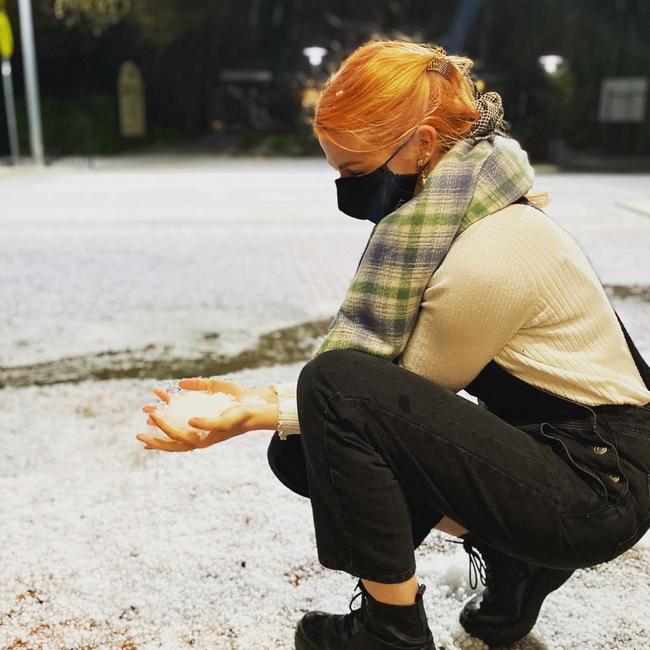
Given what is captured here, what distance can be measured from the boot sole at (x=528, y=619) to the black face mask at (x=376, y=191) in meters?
0.82

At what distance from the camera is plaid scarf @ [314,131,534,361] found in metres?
1.39

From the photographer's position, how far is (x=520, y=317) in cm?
138

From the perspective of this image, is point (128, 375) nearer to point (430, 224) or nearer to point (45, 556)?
point (45, 556)

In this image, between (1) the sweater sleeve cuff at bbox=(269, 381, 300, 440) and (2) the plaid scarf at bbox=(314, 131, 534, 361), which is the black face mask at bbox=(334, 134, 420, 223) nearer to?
(2) the plaid scarf at bbox=(314, 131, 534, 361)

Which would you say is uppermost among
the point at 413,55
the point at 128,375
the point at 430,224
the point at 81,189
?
the point at 413,55

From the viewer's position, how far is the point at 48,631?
1800 mm

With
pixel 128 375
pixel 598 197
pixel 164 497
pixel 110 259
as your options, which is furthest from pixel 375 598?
pixel 598 197

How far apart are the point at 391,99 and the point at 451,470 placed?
67 centimetres

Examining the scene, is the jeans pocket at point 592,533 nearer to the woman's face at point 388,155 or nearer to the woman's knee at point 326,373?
the woman's knee at point 326,373

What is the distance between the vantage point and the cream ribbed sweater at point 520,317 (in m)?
1.36

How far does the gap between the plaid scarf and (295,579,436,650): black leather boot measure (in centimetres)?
46

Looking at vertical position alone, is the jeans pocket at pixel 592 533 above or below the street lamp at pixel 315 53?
above

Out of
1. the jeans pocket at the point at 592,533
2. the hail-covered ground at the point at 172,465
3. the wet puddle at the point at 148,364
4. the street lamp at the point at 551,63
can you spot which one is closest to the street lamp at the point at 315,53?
the street lamp at the point at 551,63

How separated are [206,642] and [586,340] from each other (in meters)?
1.05
